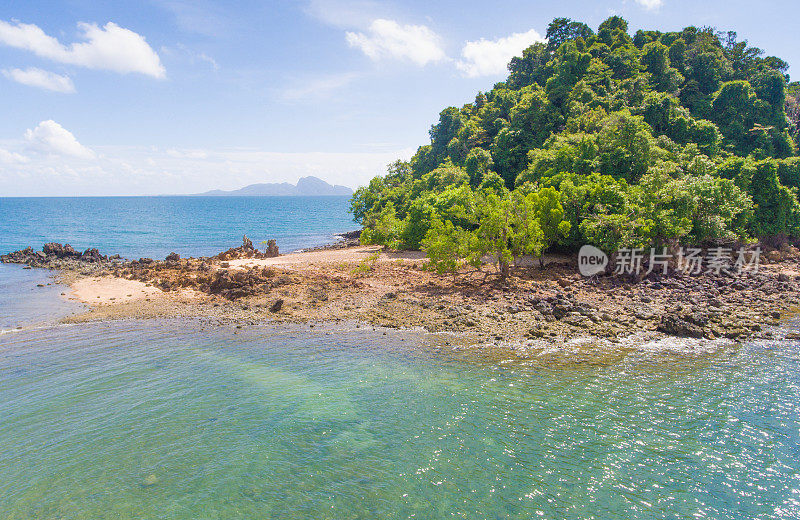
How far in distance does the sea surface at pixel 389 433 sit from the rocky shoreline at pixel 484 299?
114 inches

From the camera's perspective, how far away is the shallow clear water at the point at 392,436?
35.6ft

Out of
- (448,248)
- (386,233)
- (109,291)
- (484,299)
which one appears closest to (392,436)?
(484,299)

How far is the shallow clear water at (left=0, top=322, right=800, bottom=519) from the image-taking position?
1086 centimetres

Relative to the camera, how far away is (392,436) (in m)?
13.6

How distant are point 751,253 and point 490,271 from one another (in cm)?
2223

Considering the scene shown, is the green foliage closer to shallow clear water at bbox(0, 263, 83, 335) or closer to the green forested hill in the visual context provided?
the green forested hill

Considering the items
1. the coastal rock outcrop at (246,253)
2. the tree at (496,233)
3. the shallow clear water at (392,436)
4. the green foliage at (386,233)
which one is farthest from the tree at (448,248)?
the coastal rock outcrop at (246,253)

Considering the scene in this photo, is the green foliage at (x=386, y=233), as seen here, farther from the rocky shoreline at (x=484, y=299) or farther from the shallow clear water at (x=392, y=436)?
the shallow clear water at (x=392, y=436)

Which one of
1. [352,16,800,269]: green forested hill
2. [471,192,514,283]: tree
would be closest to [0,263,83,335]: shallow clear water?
[352,16,800,269]: green forested hill

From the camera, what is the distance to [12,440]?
13727 millimetres

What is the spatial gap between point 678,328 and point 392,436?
1644 cm

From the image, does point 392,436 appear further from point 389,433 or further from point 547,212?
point 547,212

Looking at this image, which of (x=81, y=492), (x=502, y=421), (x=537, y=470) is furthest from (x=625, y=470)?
(x=81, y=492)

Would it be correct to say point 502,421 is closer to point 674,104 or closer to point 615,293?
point 615,293
